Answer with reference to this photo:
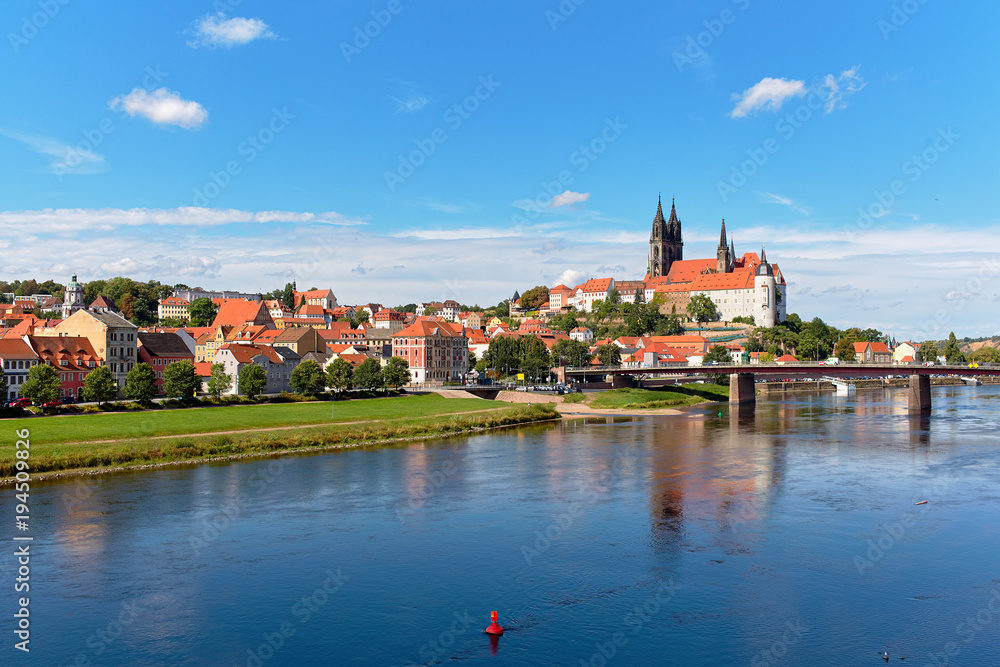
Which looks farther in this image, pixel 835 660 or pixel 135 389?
pixel 135 389

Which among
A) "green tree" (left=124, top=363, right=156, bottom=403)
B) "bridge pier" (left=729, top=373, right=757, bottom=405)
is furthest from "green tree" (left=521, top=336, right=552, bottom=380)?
"green tree" (left=124, top=363, right=156, bottom=403)

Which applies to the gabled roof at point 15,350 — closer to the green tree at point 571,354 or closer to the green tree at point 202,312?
the green tree at point 571,354

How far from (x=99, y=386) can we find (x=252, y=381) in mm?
15216

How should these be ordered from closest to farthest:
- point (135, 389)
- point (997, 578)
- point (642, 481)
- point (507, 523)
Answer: point (997, 578) → point (507, 523) → point (642, 481) → point (135, 389)

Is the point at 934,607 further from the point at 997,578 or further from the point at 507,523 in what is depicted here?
the point at 507,523

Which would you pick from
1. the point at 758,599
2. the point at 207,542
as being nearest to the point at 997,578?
the point at 758,599

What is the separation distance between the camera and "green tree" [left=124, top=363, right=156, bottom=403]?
2689 inches

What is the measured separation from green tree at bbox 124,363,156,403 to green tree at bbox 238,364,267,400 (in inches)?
383

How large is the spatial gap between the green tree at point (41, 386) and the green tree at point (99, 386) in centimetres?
313

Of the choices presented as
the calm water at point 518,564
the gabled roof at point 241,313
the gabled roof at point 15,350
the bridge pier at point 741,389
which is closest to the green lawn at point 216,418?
the calm water at point 518,564

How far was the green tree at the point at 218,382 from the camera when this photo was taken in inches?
3041

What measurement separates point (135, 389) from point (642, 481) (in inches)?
1750

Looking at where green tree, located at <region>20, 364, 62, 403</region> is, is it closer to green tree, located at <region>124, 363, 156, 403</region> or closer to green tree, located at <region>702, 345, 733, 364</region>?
green tree, located at <region>124, 363, 156, 403</region>

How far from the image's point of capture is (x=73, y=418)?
58.5 meters
